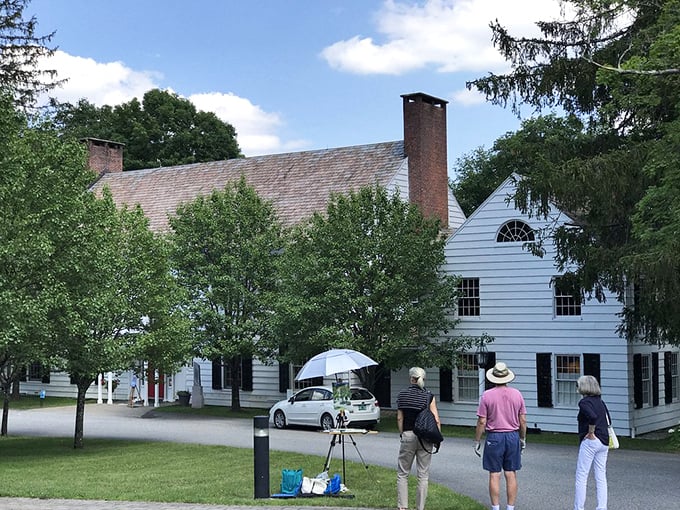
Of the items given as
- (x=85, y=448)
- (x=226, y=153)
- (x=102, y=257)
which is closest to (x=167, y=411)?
(x=85, y=448)

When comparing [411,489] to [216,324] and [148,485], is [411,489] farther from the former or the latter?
[216,324]

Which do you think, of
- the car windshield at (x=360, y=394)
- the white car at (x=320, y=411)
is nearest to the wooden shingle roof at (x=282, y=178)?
the white car at (x=320, y=411)

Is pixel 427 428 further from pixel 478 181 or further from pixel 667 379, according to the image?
pixel 478 181

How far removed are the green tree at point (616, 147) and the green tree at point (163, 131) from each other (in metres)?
41.8

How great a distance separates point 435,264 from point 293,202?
10498 millimetres

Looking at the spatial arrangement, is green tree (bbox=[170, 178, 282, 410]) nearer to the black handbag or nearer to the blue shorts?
the black handbag

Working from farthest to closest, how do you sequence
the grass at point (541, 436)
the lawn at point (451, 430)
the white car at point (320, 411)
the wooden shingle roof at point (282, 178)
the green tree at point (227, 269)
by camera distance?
the wooden shingle roof at point (282, 178)
the green tree at point (227, 269)
the white car at point (320, 411)
the lawn at point (451, 430)
the grass at point (541, 436)

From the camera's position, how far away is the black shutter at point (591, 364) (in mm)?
27734

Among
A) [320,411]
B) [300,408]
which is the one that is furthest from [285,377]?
[320,411]

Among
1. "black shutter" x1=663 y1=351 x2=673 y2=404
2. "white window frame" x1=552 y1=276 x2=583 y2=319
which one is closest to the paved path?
"white window frame" x1=552 y1=276 x2=583 y2=319

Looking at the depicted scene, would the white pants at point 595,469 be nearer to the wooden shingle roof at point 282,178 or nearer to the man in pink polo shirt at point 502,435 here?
the man in pink polo shirt at point 502,435

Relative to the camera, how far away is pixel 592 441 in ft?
37.7

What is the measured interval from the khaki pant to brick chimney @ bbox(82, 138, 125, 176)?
3985cm

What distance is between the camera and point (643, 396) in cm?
2889
